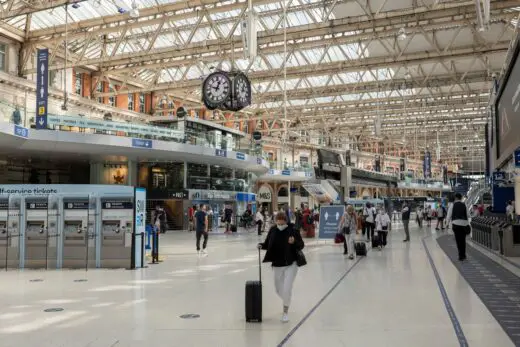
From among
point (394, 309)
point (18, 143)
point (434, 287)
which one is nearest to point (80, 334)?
point (394, 309)

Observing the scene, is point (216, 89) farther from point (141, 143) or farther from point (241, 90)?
point (141, 143)

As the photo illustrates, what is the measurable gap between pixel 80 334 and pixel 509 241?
12.4 m

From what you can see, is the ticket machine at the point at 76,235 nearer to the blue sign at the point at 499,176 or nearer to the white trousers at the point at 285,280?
the white trousers at the point at 285,280

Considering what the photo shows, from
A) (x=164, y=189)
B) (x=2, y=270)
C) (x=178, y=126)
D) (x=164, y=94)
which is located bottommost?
(x=2, y=270)

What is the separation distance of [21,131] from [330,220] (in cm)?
1347

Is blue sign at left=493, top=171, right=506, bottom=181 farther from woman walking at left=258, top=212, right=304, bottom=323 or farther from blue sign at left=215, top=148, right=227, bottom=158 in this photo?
woman walking at left=258, top=212, right=304, bottom=323

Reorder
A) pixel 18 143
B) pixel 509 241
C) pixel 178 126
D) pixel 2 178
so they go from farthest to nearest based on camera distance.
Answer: pixel 178 126, pixel 2 178, pixel 18 143, pixel 509 241

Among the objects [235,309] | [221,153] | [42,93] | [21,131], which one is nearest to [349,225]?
[235,309]

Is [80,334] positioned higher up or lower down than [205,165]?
lower down

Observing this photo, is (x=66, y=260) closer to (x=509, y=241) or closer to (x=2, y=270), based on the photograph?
(x=2, y=270)

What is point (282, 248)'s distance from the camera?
6.77 meters

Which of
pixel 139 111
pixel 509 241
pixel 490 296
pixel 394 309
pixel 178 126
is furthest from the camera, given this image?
pixel 139 111

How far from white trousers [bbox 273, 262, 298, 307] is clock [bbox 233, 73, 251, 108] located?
33.9 ft

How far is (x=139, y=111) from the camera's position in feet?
142
